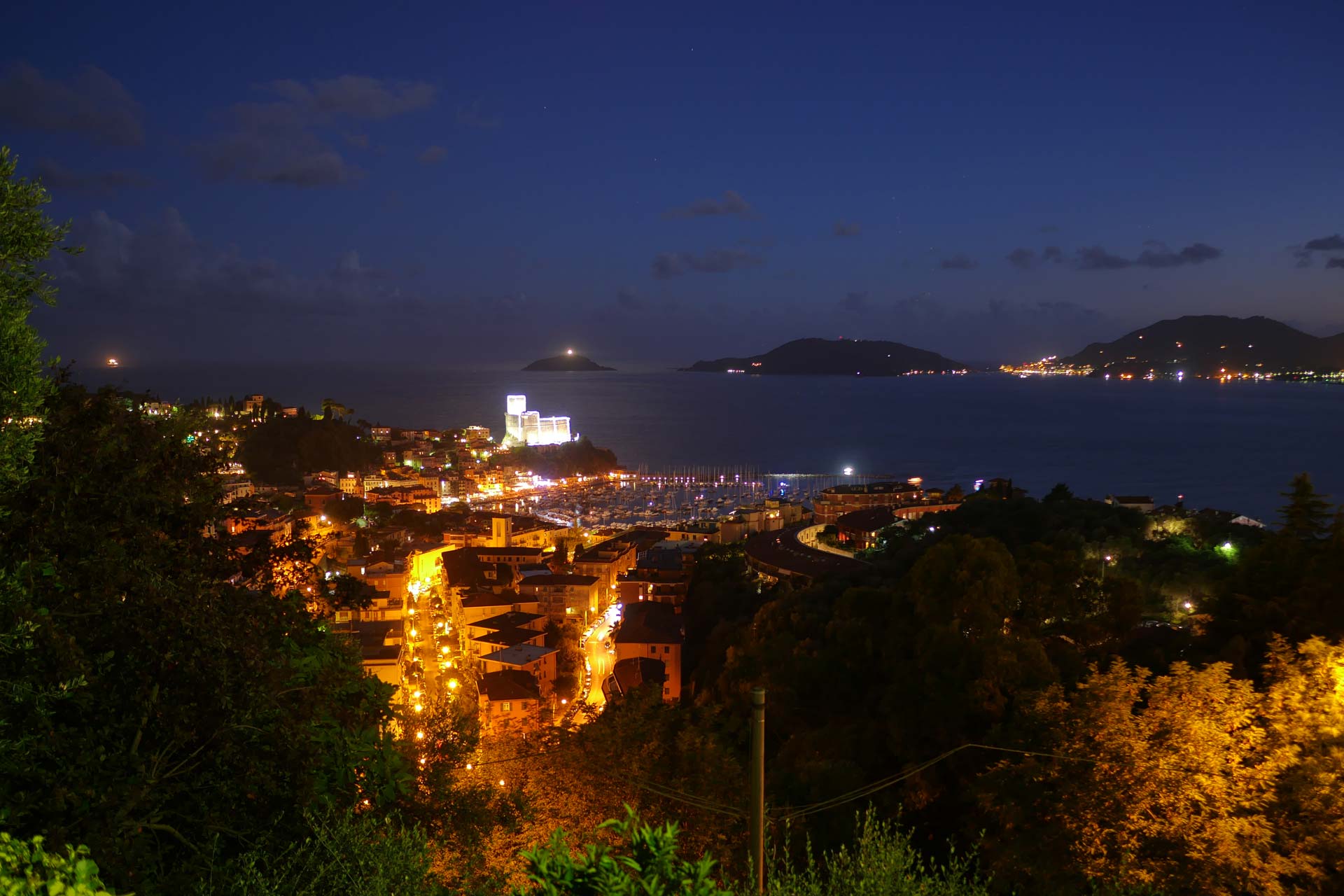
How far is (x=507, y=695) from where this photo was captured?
9.11 metres

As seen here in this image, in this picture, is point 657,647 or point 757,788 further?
point 657,647

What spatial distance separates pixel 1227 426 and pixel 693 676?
40441 mm

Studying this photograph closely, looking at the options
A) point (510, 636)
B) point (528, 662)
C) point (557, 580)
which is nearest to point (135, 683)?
point (528, 662)

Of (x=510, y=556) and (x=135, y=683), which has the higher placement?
(x=135, y=683)

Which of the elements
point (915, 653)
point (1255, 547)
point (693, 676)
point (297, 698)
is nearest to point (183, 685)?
point (297, 698)

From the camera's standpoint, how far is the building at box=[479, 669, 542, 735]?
8820 millimetres

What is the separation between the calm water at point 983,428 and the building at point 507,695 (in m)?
5.17

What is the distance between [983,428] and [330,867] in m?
50.0

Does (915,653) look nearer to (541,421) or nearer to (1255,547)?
(1255,547)

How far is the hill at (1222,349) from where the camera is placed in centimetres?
6153

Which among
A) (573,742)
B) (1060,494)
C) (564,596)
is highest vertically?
(1060,494)

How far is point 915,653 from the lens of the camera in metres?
5.40

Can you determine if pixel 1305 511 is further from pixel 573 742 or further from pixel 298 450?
Answer: pixel 298 450

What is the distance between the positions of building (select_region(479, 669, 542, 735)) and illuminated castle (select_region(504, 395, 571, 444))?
123 feet
